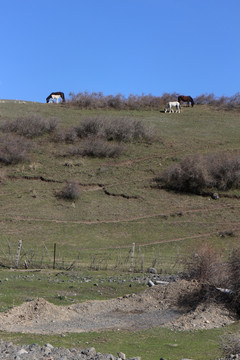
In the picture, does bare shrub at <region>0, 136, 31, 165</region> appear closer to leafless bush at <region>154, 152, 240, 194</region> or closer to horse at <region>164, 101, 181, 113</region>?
leafless bush at <region>154, 152, 240, 194</region>

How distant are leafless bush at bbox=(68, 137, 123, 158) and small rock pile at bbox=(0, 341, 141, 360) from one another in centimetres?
4119

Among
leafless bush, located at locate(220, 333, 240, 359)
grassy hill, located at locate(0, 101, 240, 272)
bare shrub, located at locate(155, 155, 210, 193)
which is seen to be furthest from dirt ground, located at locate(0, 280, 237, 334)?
bare shrub, located at locate(155, 155, 210, 193)

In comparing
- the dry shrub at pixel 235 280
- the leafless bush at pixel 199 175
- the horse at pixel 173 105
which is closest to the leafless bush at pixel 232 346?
the dry shrub at pixel 235 280

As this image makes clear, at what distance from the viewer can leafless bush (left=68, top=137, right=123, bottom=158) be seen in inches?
2012

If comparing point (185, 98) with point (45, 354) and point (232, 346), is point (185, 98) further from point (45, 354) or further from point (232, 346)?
point (45, 354)

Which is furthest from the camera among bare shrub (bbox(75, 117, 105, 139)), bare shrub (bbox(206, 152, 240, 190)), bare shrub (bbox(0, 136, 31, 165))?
bare shrub (bbox(75, 117, 105, 139))

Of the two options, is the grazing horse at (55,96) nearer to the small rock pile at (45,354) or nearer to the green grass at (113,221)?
the green grass at (113,221)

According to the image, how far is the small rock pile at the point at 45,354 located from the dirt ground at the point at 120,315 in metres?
2.86

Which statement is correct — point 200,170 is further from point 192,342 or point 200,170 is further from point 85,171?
point 192,342

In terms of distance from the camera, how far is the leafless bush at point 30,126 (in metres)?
54.9

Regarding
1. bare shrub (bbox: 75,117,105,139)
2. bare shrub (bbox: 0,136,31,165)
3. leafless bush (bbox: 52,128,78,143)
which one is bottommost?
bare shrub (bbox: 0,136,31,165)

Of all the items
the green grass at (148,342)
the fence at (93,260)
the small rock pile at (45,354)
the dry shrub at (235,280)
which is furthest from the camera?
the fence at (93,260)

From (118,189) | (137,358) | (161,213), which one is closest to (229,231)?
(161,213)

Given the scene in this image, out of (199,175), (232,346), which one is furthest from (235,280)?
(199,175)
